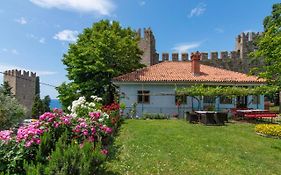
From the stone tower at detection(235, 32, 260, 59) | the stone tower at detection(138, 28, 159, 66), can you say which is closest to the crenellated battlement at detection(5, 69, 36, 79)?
the stone tower at detection(138, 28, 159, 66)

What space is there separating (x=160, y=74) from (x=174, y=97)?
2828 millimetres

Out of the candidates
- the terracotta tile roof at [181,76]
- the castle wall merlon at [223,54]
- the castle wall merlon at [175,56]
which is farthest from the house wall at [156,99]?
the castle wall merlon at [223,54]

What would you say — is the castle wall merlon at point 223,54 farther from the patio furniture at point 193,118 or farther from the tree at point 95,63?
the patio furniture at point 193,118

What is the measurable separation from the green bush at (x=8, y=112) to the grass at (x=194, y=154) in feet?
37.2

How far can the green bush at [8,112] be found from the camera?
19953mm

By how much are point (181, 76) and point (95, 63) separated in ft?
26.5

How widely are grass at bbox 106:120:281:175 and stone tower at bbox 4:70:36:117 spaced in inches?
1645

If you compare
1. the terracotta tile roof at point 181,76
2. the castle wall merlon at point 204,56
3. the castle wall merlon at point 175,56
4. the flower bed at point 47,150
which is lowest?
the flower bed at point 47,150

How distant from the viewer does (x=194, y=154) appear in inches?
358

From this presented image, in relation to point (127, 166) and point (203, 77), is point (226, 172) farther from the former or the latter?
point (203, 77)

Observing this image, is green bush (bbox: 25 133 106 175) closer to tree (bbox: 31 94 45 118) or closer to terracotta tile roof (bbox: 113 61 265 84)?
terracotta tile roof (bbox: 113 61 265 84)

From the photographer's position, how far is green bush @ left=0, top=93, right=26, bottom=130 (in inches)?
786

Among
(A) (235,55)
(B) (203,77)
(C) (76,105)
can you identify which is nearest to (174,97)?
(B) (203,77)

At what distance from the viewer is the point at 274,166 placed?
8109mm
